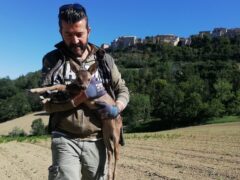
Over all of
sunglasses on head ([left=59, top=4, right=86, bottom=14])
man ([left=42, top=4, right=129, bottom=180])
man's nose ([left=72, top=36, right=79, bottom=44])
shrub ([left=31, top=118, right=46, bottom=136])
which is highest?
sunglasses on head ([left=59, top=4, right=86, bottom=14])

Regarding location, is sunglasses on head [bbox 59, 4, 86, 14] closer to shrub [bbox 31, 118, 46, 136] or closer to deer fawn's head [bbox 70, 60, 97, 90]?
deer fawn's head [bbox 70, 60, 97, 90]

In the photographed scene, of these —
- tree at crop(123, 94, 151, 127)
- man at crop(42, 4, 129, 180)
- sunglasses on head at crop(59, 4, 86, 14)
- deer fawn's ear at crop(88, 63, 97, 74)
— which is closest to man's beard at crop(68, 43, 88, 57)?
man at crop(42, 4, 129, 180)

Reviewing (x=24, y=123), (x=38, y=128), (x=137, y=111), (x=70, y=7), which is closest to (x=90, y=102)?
(x=70, y=7)

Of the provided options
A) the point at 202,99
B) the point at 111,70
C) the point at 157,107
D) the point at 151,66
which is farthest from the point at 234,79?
the point at 111,70

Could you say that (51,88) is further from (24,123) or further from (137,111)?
(24,123)

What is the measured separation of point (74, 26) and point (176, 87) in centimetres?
8403

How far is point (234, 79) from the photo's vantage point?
93.0m

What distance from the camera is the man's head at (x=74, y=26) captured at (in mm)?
3498

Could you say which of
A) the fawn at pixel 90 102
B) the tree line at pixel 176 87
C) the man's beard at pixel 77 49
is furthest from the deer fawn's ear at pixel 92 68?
the tree line at pixel 176 87

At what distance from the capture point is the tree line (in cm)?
7794

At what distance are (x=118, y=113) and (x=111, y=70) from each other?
0.38 m

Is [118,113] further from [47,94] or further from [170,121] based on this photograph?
[170,121]

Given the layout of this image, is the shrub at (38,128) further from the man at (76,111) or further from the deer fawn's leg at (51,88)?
the deer fawn's leg at (51,88)

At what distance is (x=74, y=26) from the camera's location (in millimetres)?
3492
